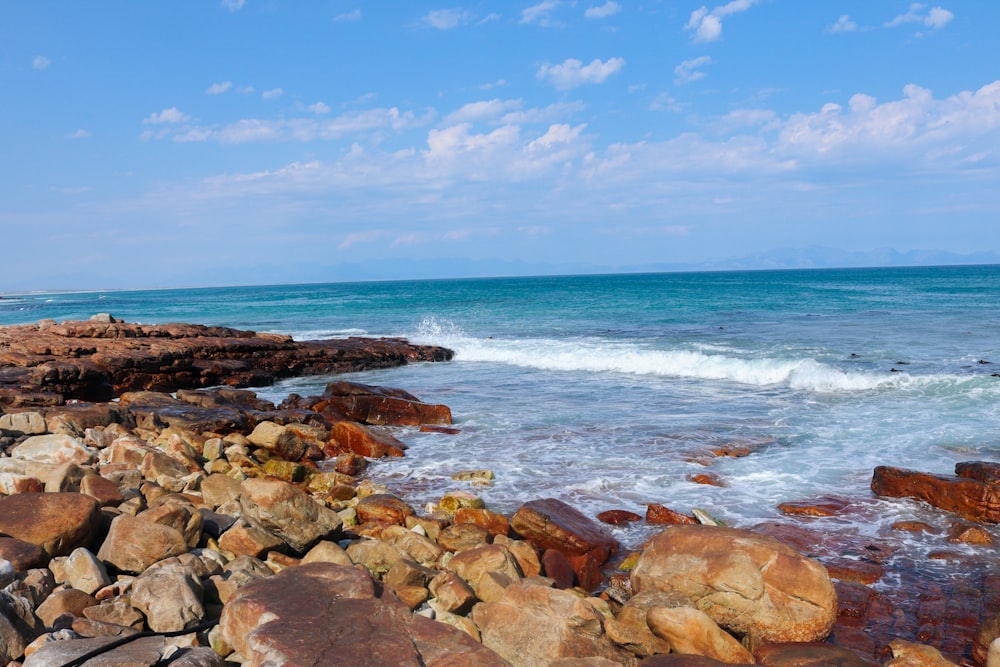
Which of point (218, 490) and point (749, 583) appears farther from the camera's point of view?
point (218, 490)

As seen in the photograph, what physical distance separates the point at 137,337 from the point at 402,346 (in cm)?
951

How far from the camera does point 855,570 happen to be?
6.86m

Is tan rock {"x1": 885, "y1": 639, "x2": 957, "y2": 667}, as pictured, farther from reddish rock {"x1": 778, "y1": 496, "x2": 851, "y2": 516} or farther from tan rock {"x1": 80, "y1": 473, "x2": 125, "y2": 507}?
tan rock {"x1": 80, "y1": 473, "x2": 125, "y2": 507}

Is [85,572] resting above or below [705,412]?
above

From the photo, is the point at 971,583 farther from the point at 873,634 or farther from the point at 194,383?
the point at 194,383

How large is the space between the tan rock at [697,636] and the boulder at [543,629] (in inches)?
15.2

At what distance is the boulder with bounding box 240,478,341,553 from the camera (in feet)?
22.7

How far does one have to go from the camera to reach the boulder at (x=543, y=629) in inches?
197

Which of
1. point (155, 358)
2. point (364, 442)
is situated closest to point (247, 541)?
point (364, 442)

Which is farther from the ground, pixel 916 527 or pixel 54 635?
pixel 54 635

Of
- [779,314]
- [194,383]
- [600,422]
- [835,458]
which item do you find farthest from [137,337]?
[779,314]

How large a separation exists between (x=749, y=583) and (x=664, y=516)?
264cm

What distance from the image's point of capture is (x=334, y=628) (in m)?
4.18

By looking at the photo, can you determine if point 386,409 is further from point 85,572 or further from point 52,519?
point 85,572
